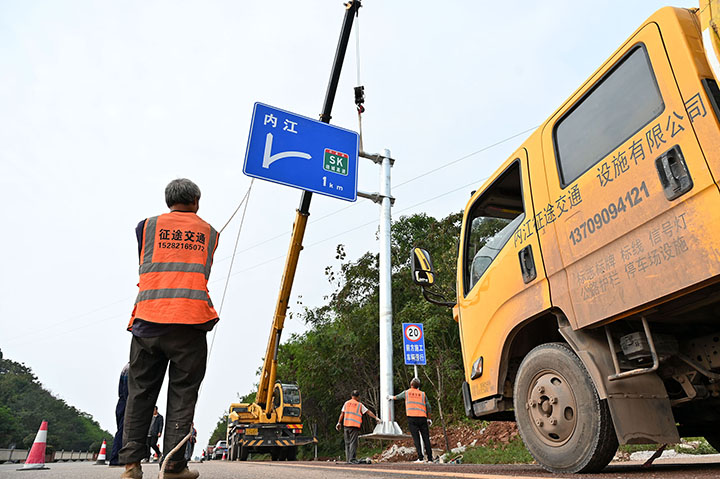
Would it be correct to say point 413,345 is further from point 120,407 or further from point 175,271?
point 175,271

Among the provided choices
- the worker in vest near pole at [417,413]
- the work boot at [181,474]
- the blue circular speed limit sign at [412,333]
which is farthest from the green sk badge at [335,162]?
the work boot at [181,474]

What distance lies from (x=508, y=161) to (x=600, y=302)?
1.51 meters

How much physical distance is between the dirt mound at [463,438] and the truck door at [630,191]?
27.3 feet

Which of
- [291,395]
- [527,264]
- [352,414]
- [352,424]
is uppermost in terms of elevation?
[291,395]

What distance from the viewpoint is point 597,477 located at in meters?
2.67

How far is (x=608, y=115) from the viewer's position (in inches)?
112

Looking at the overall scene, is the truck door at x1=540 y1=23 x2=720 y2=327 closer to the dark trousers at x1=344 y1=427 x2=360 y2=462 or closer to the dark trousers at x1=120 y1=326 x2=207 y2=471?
the dark trousers at x1=120 y1=326 x2=207 y2=471

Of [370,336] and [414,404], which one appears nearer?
[414,404]

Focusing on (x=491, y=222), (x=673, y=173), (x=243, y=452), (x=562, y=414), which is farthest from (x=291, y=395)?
(x=673, y=173)

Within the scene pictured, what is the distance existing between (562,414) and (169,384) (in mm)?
2382

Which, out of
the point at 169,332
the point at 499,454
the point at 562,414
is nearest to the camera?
the point at 169,332

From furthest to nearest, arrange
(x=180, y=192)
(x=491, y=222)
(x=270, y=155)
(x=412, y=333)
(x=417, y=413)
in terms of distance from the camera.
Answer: (x=412, y=333)
(x=417, y=413)
(x=270, y=155)
(x=491, y=222)
(x=180, y=192)

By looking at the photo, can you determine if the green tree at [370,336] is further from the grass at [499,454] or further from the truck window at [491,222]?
the truck window at [491,222]

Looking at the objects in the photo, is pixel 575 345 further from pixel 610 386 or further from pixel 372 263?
pixel 372 263
